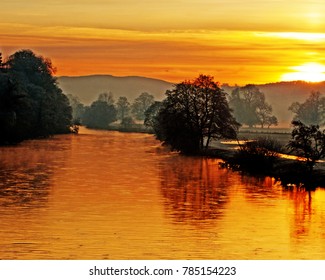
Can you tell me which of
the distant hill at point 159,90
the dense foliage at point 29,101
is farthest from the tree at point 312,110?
the dense foliage at point 29,101

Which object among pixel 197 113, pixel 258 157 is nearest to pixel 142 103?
pixel 197 113

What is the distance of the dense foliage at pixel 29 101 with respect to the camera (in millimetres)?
72688

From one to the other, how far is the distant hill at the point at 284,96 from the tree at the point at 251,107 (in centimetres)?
553

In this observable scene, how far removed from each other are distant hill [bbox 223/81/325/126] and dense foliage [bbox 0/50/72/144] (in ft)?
164

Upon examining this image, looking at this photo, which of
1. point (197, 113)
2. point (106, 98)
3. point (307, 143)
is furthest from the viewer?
point (106, 98)

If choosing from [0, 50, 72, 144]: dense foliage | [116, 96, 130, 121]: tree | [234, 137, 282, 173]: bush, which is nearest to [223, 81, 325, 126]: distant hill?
[116, 96, 130, 121]: tree

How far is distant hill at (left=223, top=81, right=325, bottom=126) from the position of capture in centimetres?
14125

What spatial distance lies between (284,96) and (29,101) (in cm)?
7552

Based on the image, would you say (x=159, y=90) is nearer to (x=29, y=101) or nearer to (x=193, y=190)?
(x=29, y=101)

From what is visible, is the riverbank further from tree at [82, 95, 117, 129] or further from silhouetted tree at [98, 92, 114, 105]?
silhouetted tree at [98, 92, 114, 105]

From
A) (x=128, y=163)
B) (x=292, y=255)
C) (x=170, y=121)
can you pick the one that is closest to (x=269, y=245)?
(x=292, y=255)

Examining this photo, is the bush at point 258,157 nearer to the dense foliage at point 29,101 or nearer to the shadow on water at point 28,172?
the shadow on water at point 28,172

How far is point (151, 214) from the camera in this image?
1275 inches

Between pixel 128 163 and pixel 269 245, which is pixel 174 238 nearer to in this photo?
pixel 269 245
